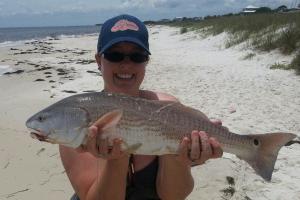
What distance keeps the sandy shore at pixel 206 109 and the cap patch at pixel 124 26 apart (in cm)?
248

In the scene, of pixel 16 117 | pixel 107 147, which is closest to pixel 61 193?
pixel 107 147

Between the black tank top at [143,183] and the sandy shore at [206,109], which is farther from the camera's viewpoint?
the sandy shore at [206,109]

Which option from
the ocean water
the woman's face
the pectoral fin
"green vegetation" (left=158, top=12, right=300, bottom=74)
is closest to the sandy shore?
"green vegetation" (left=158, top=12, right=300, bottom=74)

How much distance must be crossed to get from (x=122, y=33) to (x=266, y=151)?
1316 mm

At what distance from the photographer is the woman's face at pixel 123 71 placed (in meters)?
3.21

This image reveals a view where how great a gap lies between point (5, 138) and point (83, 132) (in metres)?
5.41

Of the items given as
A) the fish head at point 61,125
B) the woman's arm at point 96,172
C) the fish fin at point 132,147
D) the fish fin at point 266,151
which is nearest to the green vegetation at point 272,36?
the fish fin at point 266,151

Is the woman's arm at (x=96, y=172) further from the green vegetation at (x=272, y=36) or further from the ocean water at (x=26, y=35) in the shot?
the ocean water at (x=26, y=35)

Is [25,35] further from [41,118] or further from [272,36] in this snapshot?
[41,118]

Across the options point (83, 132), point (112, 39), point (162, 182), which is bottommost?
point (162, 182)

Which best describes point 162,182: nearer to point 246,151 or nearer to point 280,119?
point 246,151

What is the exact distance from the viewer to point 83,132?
2.74 metres

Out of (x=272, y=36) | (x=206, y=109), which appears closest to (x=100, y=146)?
(x=206, y=109)

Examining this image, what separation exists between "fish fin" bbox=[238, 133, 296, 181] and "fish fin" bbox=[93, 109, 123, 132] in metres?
0.99
